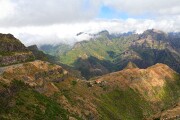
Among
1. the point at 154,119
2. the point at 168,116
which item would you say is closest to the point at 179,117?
the point at 168,116

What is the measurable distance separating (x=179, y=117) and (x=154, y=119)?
19.8 metres

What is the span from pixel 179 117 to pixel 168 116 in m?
8.54

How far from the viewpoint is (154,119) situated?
154875 mm

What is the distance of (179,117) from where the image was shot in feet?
448

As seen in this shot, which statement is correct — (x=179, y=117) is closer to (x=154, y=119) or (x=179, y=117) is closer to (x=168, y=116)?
(x=168, y=116)

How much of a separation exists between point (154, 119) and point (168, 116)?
11.3 meters

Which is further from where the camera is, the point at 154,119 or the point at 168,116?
the point at 154,119

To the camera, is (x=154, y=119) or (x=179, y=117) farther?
(x=154, y=119)

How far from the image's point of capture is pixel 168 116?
144625 mm
